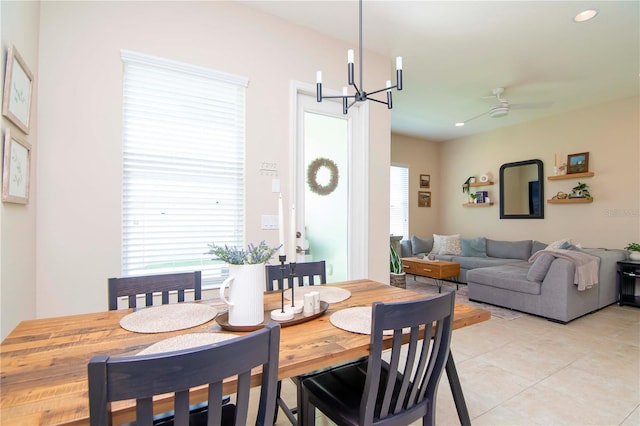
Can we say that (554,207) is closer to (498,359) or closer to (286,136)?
(498,359)

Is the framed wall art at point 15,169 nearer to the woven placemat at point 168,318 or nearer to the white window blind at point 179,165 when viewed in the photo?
the white window blind at point 179,165

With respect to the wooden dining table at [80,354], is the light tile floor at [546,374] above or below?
below

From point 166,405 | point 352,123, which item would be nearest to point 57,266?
point 166,405

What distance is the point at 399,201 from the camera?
675 cm

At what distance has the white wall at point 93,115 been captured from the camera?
6.35 ft

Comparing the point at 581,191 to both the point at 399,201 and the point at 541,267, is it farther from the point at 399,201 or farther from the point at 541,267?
the point at 399,201

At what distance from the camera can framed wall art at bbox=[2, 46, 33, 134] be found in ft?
4.79

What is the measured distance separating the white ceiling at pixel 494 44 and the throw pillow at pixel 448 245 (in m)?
2.61

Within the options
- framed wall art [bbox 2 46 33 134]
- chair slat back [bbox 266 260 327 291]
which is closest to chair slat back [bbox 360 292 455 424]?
chair slat back [bbox 266 260 327 291]

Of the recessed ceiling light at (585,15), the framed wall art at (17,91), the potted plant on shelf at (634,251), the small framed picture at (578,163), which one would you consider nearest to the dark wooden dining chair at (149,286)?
the framed wall art at (17,91)

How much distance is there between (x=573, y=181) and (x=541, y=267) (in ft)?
7.97

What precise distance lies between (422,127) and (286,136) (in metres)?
4.19

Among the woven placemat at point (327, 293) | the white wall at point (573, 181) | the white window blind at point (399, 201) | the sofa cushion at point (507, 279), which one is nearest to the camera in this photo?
the woven placemat at point (327, 293)

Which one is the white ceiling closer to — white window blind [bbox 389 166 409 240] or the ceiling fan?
the ceiling fan
